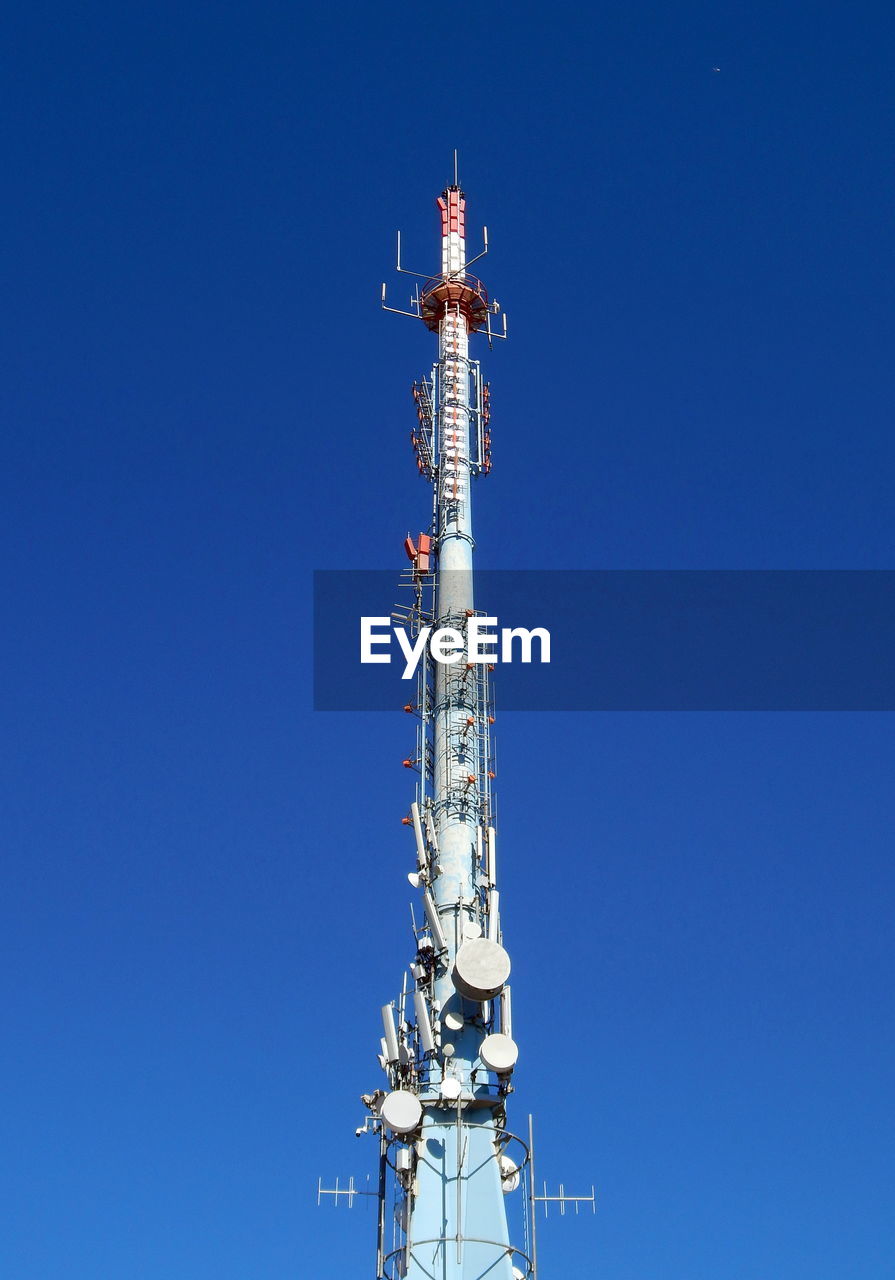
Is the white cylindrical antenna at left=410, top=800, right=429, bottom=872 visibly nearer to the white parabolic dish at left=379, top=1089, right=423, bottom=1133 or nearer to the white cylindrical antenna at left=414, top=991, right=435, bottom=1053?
the white cylindrical antenna at left=414, top=991, right=435, bottom=1053

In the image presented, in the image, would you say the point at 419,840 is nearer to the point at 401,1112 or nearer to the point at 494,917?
the point at 494,917

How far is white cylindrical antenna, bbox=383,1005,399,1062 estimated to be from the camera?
129ft

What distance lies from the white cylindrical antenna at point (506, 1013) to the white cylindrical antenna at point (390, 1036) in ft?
A: 9.70

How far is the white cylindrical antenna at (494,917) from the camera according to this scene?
133 feet

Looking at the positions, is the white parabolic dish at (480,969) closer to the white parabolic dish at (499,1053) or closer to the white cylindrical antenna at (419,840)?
the white parabolic dish at (499,1053)

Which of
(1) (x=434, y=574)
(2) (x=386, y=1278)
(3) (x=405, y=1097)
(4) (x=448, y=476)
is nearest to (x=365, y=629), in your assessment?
(1) (x=434, y=574)

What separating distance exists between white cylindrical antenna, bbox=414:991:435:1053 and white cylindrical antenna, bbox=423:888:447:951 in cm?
156

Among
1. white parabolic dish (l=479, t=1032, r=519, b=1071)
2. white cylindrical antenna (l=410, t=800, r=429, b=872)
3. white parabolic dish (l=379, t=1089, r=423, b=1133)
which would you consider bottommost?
white parabolic dish (l=379, t=1089, r=423, b=1133)

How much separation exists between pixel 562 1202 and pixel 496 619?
1746 cm

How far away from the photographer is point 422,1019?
3853cm

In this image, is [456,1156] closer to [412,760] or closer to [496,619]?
[412,760]

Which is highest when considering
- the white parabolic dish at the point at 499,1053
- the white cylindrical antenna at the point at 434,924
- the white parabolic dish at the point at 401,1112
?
the white cylindrical antenna at the point at 434,924

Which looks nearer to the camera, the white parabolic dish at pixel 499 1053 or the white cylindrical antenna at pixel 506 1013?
the white parabolic dish at pixel 499 1053

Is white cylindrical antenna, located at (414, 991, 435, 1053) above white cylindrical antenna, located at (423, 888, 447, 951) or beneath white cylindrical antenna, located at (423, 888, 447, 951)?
beneath
